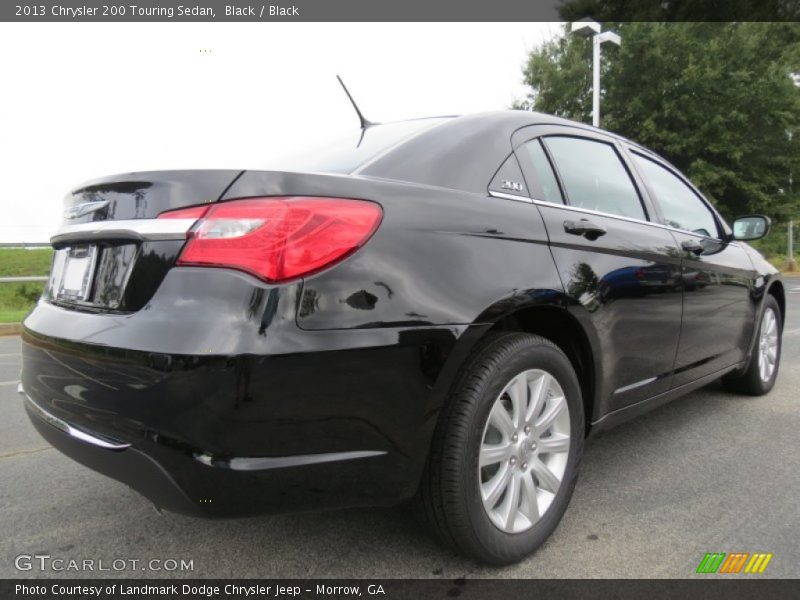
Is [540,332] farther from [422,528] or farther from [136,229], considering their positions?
[136,229]

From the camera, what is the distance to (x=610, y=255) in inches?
93.9

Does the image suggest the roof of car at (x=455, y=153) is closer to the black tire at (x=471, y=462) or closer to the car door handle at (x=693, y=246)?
the black tire at (x=471, y=462)

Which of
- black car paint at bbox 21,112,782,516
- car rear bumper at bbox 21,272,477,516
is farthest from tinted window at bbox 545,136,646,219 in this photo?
car rear bumper at bbox 21,272,477,516

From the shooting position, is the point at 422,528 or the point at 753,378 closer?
the point at 422,528

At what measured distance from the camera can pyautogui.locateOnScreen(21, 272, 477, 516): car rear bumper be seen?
1.46 m

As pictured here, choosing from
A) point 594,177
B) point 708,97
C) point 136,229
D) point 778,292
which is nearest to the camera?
point 136,229

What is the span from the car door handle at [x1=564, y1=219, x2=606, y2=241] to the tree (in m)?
18.7

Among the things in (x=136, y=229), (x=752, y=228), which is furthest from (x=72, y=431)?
(x=752, y=228)

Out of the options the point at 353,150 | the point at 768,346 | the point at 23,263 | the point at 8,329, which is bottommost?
the point at 8,329

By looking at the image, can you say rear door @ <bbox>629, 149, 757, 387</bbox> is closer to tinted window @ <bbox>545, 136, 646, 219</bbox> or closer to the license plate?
tinted window @ <bbox>545, 136, 646, 219</bbox>

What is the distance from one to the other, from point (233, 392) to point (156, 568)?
0.91 meters

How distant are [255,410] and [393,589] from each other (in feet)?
2.55

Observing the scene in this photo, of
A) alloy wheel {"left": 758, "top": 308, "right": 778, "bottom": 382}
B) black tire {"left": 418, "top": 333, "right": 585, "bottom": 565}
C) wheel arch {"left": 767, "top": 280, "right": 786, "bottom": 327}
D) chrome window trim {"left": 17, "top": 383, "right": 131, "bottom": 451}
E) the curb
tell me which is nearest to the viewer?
chrome window trim {"left": 17, "top": 383, "right": 131, "bottom": 451}

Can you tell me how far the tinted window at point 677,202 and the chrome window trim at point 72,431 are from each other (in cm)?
261
